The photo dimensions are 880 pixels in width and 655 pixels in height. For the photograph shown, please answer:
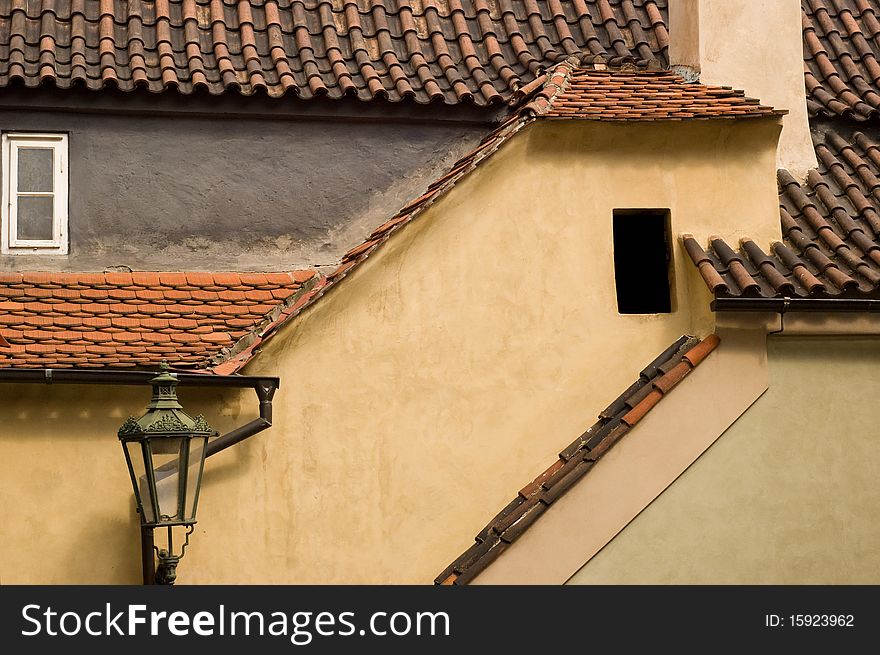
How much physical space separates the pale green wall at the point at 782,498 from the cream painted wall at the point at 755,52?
267 cm

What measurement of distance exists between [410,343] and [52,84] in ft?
10.9

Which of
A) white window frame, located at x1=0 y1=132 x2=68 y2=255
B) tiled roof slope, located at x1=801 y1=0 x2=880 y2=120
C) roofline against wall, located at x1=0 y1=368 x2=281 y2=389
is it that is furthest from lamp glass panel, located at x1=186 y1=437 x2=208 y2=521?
tiled roof slope, located at x1=801 y1=0 x2=880 y2=120

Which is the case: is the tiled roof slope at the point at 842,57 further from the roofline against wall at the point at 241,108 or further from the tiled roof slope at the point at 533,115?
the roofline against wall at the point at 241,108

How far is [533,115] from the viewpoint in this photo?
9797 millimetres

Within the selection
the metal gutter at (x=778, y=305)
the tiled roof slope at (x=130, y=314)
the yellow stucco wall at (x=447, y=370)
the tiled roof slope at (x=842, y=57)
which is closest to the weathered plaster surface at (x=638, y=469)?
the metal gutter at (x=778, y=305)

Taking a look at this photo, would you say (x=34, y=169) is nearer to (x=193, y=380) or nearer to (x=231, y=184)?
(x=231, y=184)

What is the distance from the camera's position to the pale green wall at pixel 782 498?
8812 millimetres

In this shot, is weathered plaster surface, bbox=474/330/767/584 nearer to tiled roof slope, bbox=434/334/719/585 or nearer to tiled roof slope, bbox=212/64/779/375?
tiled roof slope, bbox=434/334/719/585

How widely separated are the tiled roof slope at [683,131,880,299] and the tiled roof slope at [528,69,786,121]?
0.87 metres

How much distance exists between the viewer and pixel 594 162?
10.0m

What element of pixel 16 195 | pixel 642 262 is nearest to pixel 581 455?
pixel 642 262

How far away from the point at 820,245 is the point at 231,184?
4312mm

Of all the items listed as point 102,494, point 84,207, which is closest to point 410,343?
point 102,494

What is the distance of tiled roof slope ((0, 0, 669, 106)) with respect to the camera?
11.0 m
